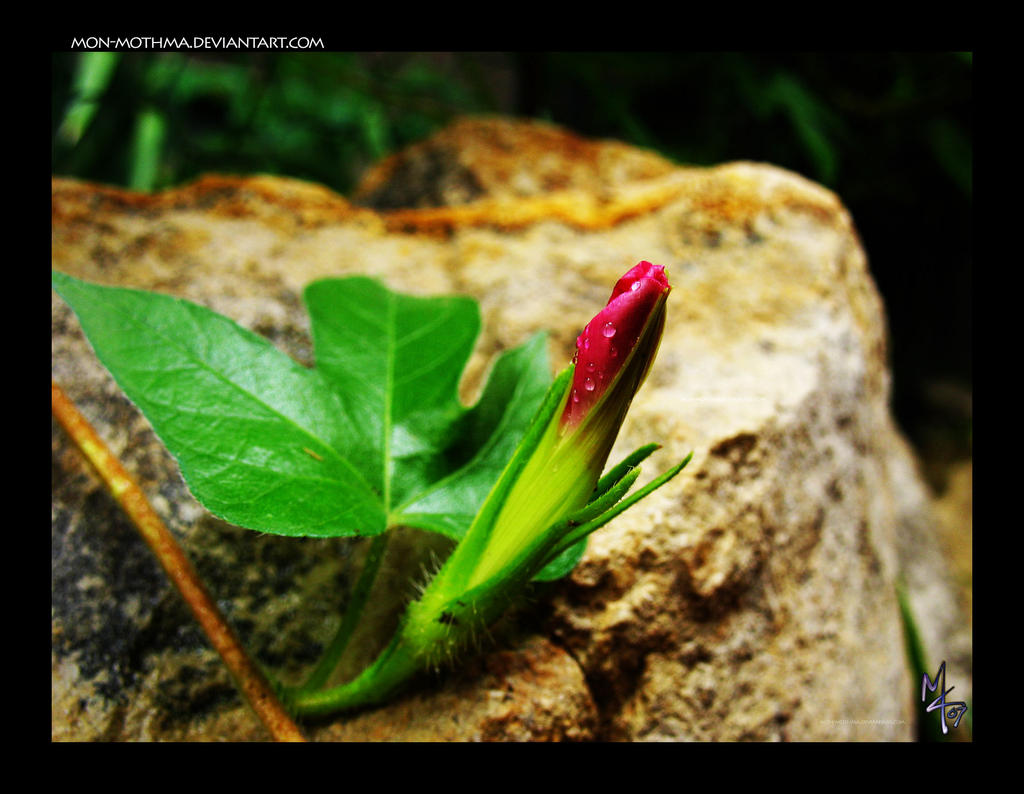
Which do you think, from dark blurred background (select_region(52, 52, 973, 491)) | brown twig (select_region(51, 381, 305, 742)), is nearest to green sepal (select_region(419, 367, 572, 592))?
brown twig (select_region(51, 381, 305, 742))

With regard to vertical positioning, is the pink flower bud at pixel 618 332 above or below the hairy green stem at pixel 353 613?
above

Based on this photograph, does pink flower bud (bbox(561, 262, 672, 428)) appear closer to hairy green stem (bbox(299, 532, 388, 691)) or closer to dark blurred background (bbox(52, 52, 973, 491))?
hairy green stem (bbox(299, 532, 388, 691))

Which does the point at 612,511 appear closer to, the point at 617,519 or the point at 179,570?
the point at 617,519

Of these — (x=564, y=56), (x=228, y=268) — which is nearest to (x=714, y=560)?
(x=228, y=268)

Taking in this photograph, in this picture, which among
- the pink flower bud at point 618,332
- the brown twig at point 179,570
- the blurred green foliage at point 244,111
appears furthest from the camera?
the blurred green foliage at point 244,111

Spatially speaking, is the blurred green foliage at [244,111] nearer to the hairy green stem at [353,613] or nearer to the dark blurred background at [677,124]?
the dark blurred background at [677,124]

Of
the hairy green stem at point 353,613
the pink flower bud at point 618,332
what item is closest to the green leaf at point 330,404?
the hairy green stem at point 353,613

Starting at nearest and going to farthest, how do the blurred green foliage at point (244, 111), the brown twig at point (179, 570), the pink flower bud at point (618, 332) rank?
the pink flower bud at point (618, 332) → the brown twig at point (179, 570) → the blurred green foliage at point (244, 111)
